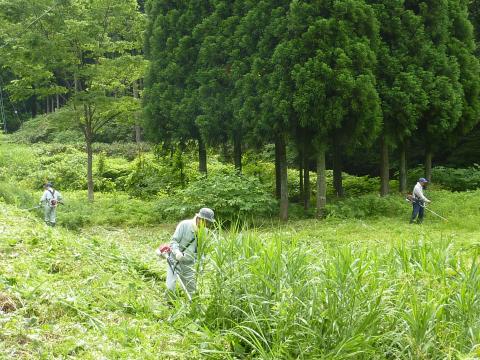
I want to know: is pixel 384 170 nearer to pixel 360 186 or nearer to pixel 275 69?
pixel 360 186

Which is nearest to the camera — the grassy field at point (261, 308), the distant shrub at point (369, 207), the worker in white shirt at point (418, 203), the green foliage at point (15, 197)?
the grassy field at point (261, 308)

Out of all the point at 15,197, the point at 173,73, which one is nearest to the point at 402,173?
the point at 173,73

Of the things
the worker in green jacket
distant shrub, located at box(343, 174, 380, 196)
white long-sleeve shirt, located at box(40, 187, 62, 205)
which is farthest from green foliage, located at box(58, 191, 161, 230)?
the worker in green jacket

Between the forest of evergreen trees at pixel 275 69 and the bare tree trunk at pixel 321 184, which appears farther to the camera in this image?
the bare tree trunk at pixel 321 184

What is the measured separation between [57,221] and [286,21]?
9.03 m

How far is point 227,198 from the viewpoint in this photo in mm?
14578

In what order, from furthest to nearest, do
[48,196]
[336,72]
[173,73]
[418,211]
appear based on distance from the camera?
[173,73] → [336,72] → [48,196] → [418,211]

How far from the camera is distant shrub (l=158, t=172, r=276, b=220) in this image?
1433 centimetres

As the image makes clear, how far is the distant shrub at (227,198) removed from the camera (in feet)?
47.0

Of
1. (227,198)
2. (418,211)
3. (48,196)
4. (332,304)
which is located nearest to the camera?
(332,304)

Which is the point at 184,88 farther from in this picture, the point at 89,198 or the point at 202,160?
the point at 89,198

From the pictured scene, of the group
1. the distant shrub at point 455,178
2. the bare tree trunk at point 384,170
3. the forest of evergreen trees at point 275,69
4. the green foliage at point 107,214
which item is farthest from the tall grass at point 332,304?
the distant shrub at point 455,178

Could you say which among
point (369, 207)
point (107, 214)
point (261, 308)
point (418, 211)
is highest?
point (261, 308)

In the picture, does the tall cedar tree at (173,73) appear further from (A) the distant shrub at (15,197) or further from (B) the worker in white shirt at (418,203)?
(B) the worker in white shirt at (418,203)
